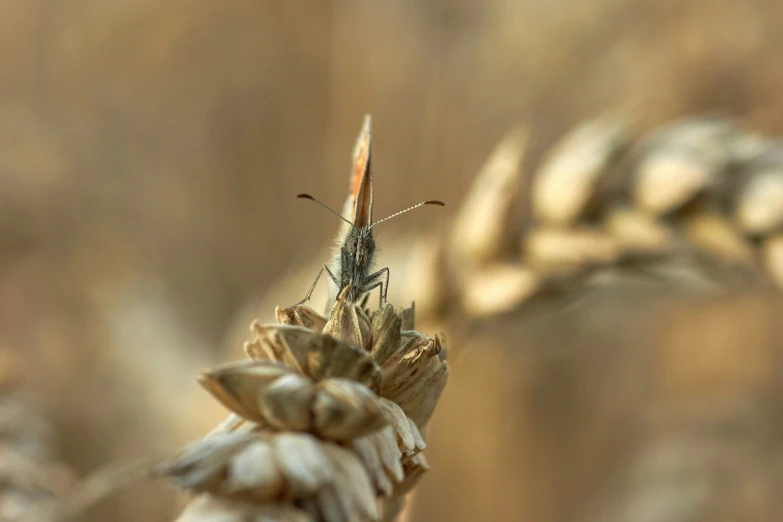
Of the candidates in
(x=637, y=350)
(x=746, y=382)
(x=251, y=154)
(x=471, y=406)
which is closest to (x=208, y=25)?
(x=251, y=154)

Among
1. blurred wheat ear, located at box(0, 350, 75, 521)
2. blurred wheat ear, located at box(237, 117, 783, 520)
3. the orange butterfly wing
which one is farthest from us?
blurred wheat ear, located at box(237, 117, 783, 520)

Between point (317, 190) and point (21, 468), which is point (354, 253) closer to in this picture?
point (21, 468)

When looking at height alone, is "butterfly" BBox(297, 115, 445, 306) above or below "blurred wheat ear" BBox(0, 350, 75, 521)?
below

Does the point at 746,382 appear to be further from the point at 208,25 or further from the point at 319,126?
the point at 208,25

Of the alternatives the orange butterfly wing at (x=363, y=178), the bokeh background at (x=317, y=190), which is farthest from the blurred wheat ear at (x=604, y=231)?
the orange butterfly wing at (x=363, y=178)

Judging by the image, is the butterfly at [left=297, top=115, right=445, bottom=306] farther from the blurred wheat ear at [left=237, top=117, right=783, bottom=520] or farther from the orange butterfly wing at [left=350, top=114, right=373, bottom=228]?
the blurred wheat ear at [left=237, top=117, right=783, bottom=520]

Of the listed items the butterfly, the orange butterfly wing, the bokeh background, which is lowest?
the orange butterfly wing

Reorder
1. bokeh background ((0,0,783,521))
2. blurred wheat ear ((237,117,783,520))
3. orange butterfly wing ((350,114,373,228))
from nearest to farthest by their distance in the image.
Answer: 1. orange butterfly wing ((350,114,373,228))
2. blurred wheat ear ((237,117,783,520))
3. bokeh background ((0,0,783,521))

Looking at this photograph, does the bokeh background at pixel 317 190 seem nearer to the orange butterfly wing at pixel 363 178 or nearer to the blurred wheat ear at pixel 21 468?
the blurred wheat ear at pixel 21 468

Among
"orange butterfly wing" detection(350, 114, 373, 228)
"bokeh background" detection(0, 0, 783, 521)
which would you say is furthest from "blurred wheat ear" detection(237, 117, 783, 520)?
"orange butterfly wing" detection(350, 114, 373, 228)

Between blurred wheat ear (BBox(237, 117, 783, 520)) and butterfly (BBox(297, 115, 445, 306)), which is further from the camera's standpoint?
blurred wheat ear (BBox(237, 117, 783, 520))
